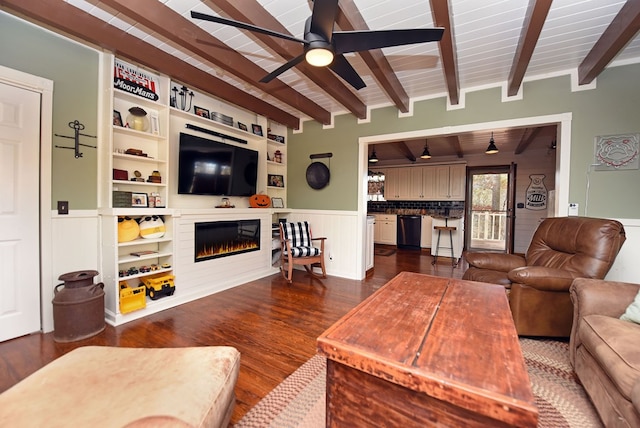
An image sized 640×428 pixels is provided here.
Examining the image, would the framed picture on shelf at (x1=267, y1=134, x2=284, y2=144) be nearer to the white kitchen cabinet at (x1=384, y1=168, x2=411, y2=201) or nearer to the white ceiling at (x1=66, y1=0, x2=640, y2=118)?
the white ceiling at (x1=66, y1=0, x2=640, y2=118)

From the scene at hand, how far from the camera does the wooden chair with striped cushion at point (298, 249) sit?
3884 millimetres

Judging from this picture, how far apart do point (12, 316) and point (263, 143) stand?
10.6 ft

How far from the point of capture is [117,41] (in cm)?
229

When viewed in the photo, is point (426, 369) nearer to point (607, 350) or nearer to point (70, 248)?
point (607, 350)

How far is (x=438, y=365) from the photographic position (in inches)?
35.9

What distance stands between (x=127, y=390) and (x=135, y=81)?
2.99 m

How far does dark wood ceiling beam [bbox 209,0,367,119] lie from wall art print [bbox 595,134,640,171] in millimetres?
2647

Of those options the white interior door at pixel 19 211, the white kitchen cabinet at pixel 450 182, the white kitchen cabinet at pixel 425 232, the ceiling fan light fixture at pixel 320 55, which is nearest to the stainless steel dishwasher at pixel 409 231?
the white kitchen cabinet at pixel 425 232

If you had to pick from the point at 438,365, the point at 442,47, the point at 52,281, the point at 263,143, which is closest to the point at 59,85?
the point at 52,281

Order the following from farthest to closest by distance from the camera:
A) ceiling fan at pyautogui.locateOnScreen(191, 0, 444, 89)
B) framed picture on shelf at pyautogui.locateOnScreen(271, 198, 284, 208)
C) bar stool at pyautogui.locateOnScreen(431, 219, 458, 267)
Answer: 1. bar stool at pyautogui.locateOnScreen(431, 219, 458, 267)
2. framed picture on shelf at pyautogui.locateOnScreen(271, 198, 284, 208)
3. ceiling fan at pyautogui.locateOnScreen(191, 0, 444, 89)

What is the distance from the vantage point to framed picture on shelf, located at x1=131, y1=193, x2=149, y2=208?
2836mm

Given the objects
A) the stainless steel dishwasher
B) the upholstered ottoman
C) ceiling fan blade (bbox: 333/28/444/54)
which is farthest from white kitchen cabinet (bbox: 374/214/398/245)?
the upholstered ottoman

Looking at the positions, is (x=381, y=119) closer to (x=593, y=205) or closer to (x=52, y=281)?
(x=593, y=205)

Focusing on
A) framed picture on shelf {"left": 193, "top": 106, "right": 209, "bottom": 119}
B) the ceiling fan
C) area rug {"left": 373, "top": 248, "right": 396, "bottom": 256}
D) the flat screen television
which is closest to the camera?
the ceiling fan
